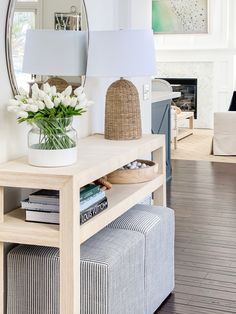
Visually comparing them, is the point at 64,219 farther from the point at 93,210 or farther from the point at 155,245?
the point at 155,245

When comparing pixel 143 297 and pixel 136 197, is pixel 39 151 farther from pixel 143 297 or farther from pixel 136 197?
pixel 143 297

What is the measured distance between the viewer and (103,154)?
3039mm

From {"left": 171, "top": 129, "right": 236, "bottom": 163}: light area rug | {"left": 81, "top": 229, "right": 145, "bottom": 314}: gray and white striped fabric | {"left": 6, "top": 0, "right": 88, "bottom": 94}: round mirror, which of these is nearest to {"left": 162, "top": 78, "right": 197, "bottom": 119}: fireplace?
{"left": 171, "top": 129, "right": 236, "bottom": 163}: light area rug

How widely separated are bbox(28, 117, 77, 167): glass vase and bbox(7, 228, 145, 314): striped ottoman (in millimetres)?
420

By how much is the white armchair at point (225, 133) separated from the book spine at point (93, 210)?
5.83m

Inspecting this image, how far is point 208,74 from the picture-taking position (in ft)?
38.2

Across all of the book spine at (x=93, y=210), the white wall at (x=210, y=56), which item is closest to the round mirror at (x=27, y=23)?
the book spine at (x=93, y=210)

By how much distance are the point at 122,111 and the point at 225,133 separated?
17.1 ft

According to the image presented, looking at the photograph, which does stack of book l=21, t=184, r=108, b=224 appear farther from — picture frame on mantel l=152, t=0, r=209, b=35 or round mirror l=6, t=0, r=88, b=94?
picture frame on mantel l=152, t=0, r=209, b=35

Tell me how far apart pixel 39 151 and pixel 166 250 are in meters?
1.13

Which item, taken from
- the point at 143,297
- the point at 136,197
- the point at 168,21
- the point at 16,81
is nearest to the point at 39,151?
the point at 16,81

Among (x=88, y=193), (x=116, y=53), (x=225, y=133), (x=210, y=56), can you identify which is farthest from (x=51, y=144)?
(x=210, y=56)

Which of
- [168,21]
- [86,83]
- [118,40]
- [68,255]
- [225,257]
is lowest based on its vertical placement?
[225,257]

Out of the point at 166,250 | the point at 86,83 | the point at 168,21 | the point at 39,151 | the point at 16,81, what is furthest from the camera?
the point at 168,21
